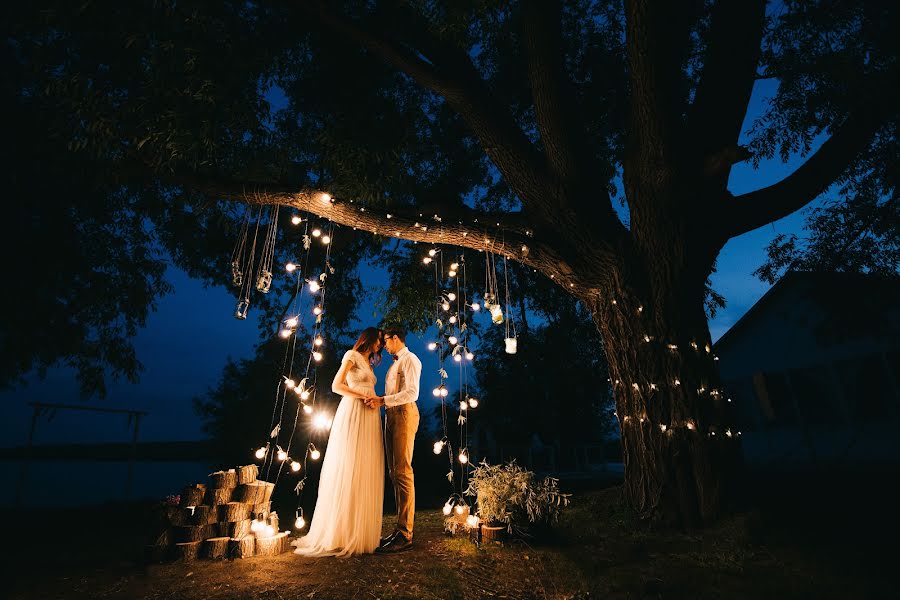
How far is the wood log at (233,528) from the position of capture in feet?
11.7

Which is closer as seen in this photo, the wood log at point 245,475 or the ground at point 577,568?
the ground at point 577,568

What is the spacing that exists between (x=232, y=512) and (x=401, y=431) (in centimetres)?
152

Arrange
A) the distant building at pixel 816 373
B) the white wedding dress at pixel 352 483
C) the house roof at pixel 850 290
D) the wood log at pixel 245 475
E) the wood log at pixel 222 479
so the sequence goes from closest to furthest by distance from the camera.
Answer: the white wedding dress at pixel 352 483
the wood log at pixel 222 479
the wood log at pixel 245 475
the house roof at pixel 850 290
the distant building at pixel 816 373

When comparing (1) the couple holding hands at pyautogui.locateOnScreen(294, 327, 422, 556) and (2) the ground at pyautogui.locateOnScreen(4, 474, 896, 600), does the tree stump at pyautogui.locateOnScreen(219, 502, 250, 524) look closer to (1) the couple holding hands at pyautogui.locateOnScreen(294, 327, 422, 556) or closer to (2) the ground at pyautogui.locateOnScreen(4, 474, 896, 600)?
(2) the ground at pyautogui.locateOnScreen(4, 474, 896, 600)

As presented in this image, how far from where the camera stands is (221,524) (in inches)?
141

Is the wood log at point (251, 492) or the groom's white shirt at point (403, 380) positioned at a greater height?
the groom's white shirt at point (403, 380)

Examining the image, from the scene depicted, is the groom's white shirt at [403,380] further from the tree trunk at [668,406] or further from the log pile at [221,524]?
the tree trunk at [668,406]

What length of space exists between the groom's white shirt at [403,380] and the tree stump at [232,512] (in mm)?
1459

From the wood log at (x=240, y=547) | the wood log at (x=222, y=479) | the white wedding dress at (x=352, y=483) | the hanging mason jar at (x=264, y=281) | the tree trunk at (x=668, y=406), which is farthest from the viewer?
the hanging mason jar at (x=264, y=281)

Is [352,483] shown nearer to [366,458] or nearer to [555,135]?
[366,458]

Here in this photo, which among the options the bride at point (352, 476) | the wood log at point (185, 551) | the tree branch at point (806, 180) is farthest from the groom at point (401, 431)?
the tree branch at point (806, 180)

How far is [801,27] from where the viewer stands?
17.2 feet

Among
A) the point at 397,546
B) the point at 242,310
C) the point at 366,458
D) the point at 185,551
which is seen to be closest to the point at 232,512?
the point at 185,551

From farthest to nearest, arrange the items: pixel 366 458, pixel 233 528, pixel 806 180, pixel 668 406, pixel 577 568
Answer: pixel 806 180 → pixel 366 458 → pixel 233 528 → pixel 668 406 → pixel 577 568
